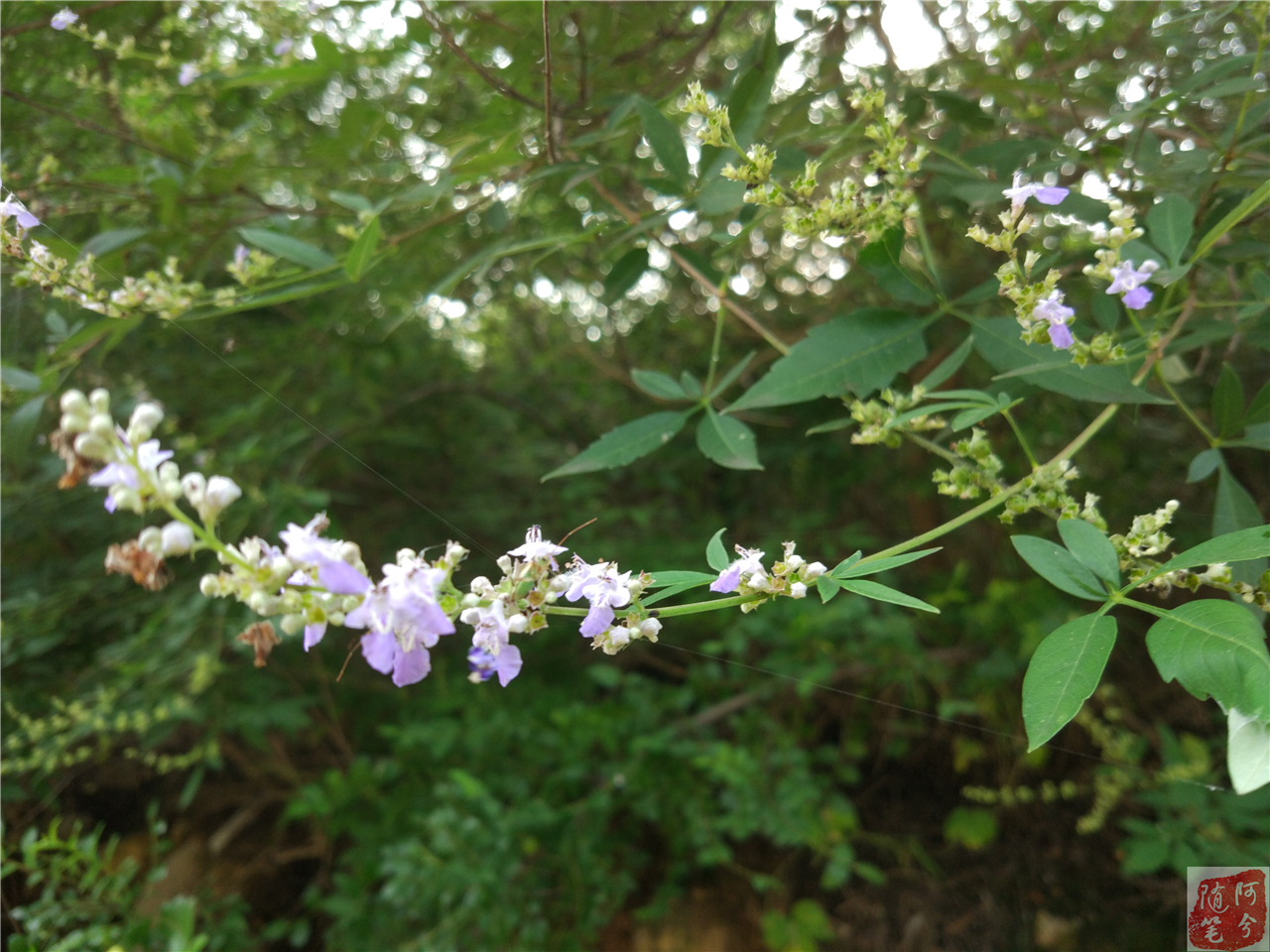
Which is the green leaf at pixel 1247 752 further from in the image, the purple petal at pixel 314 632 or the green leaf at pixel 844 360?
the purple petal at pixel 314 632

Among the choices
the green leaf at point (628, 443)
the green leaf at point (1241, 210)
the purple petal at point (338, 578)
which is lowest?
the purple petal at point (338, 578)

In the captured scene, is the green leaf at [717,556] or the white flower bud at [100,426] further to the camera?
the green leaf at [717,556]

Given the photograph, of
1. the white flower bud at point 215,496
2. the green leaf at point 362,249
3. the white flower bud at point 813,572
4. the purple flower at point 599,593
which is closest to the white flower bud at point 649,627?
the purple flower at point 599,593

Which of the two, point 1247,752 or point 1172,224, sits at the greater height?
point 1172,224

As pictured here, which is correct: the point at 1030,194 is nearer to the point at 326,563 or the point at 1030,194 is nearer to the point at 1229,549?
the point at 1229,549

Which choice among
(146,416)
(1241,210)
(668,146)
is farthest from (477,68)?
(1241,210)

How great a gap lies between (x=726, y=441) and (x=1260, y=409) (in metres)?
0.65

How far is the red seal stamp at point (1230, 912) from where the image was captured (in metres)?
0.91

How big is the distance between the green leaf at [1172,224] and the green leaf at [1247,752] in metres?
0.56

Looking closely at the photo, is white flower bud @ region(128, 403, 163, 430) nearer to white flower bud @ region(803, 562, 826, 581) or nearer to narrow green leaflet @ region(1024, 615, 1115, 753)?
white flower bud @ region(803, 562, 826, 581)

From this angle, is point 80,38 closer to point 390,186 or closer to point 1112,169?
point 390,186

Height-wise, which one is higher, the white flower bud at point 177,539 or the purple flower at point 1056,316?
the purple flower at point 1056,316

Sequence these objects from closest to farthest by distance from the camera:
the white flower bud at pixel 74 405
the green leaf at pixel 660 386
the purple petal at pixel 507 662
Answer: the white flower bud at pixel 74 405 → the purple petal at pixel 507 662 → the green leaf at pixel 660 386

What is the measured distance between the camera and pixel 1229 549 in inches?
26.0
